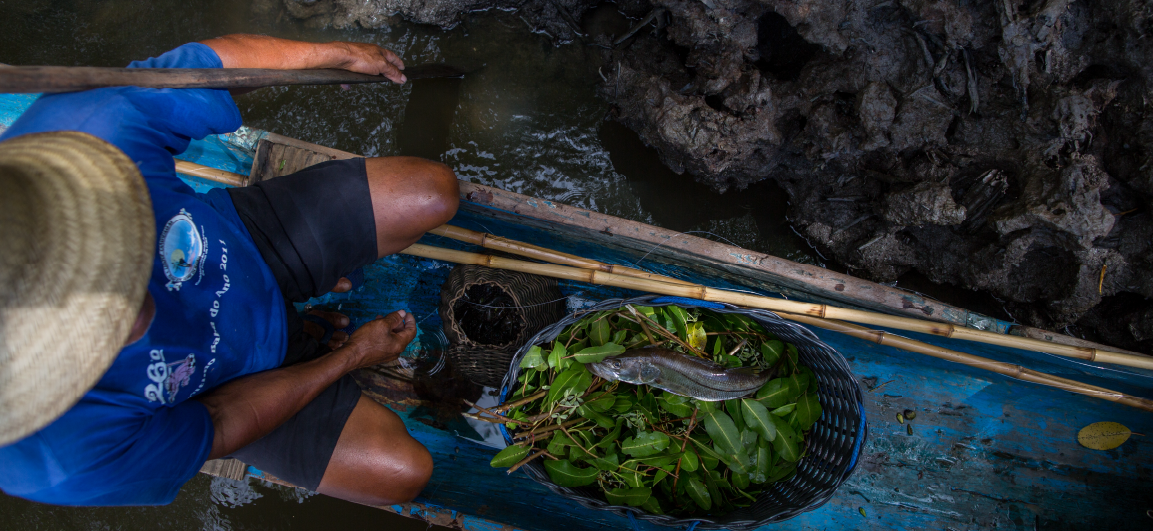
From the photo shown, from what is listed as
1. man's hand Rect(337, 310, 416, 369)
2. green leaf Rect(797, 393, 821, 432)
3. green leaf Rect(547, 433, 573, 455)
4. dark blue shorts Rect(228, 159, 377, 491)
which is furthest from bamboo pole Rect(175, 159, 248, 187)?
green leaf Rect(797, 393, 821, 432)

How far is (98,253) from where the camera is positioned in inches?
41.5

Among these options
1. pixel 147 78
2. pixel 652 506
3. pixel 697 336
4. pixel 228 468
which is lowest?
pixel 228 468

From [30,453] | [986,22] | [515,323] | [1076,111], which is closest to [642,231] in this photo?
[515,323]

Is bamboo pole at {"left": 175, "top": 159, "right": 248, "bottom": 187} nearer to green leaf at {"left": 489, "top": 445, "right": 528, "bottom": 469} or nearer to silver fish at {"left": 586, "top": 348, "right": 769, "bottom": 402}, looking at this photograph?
green leaf at {"left": 489, "top": 445, "right": 528, "bottom": 469}

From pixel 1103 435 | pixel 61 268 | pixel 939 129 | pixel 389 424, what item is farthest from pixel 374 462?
pixel 1103 435

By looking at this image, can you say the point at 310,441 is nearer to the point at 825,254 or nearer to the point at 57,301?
the point at 57,301

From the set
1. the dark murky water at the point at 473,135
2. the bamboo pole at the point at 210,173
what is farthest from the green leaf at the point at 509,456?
the bamboo pole at the point at 210,173

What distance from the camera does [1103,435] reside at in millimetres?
2297

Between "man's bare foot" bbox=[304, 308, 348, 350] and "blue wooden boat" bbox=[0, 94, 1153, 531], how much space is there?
24.6 inches

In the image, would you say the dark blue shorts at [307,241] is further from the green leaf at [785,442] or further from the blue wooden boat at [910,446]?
the green leaf at [785,442]

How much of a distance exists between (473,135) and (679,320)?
1.65 meters

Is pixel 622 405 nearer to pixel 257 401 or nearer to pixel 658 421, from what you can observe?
pixel 658 421

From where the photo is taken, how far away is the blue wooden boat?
7.55 ft

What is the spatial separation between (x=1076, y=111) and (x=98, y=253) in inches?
121
